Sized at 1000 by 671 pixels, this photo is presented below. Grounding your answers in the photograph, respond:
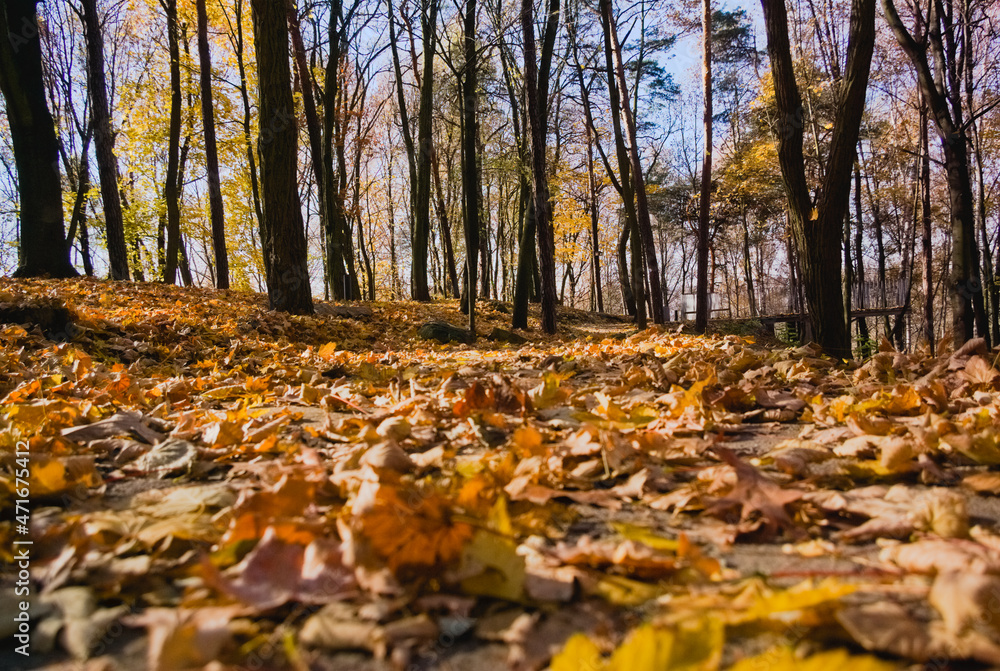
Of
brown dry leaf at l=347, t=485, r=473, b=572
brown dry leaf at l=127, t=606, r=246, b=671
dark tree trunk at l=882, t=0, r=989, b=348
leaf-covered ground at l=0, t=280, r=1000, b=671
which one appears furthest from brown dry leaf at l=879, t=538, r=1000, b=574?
dark tree trunk at l=882, t=0, r=989, b=348

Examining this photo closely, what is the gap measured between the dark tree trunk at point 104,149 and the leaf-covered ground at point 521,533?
916cm

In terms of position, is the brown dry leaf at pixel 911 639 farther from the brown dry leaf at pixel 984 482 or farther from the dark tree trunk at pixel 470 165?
the dark tree trunk at pixel 470 165

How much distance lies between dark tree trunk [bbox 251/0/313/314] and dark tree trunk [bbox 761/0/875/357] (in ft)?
19.5

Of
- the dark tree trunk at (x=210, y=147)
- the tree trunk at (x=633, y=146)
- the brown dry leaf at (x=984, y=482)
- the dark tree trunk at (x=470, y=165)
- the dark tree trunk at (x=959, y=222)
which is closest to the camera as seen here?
the brown dry leaf at (x=984, y=482)

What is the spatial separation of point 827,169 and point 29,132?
32.1 feet

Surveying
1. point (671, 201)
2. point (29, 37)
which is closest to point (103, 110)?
point (29, 37)

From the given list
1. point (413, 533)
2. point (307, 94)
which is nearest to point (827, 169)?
point (413, 533)

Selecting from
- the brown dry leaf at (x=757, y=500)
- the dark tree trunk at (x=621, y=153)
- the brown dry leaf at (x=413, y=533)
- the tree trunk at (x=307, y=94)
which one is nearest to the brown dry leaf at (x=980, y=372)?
the brown dry leaf at (x=757, y=500)

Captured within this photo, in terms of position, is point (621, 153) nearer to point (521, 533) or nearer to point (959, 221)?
point (959, 221)

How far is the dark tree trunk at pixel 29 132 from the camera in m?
7.36

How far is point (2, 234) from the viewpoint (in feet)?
83.4

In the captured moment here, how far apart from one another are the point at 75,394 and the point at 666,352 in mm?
4140

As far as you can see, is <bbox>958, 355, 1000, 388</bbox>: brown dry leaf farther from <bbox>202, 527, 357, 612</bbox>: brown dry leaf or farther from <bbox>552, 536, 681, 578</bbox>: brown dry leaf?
<bbox>202, 527, 357, 612</bbox>: brown dry leaf

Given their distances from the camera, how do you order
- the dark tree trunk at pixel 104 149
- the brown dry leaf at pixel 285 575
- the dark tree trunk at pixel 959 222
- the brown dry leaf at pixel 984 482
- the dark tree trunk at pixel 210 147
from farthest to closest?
the dark tree trunk at pixel 210 147
the dark tree trunk at pixel 104 149
the dark tree trunk at pixel 959 222
the brown dry leaf at pixel 984 482
the brown dry leaf at pixel 285 575
